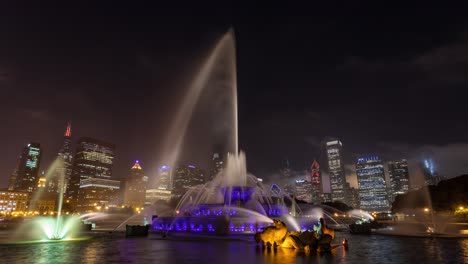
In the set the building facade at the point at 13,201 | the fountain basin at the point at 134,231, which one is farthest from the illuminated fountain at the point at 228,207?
the building facade at the point at 13,201

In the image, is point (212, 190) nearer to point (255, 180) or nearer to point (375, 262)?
point (255, 180)

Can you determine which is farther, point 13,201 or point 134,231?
point 13,201

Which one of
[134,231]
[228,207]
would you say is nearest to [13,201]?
[134,231]

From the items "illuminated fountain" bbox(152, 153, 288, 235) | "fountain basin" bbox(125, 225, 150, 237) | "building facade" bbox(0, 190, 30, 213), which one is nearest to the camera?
"fountain basin" bbox(125, 225, 150, 237)

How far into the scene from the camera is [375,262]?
47.0ft

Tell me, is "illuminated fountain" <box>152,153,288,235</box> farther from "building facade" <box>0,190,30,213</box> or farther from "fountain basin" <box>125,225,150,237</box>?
"building facade" <box>0,190,30,213</box>

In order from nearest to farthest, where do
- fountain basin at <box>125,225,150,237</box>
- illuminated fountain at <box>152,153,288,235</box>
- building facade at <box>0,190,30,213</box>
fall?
fountain basin at <box>125,225,150,237</box> < illuminated fountain at <box>152,153,288,235</box> < building facade at <box>0,190,30,213</box>

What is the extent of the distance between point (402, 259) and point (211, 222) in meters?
20.4

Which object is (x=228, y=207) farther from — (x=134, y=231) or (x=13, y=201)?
(x=13, y=201)

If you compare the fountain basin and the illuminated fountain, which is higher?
the illuminated fountain

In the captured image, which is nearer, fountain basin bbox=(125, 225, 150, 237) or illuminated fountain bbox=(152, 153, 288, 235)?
fountain basin bbox=(125, 225, 150, 237)

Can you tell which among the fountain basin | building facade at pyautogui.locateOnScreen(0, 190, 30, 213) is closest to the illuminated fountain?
the fountain basin

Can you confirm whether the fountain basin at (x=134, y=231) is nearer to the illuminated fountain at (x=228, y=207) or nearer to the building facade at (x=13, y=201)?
the illuminated fountain at (x=228, y=207)

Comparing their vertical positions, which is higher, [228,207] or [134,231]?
[228,207]
